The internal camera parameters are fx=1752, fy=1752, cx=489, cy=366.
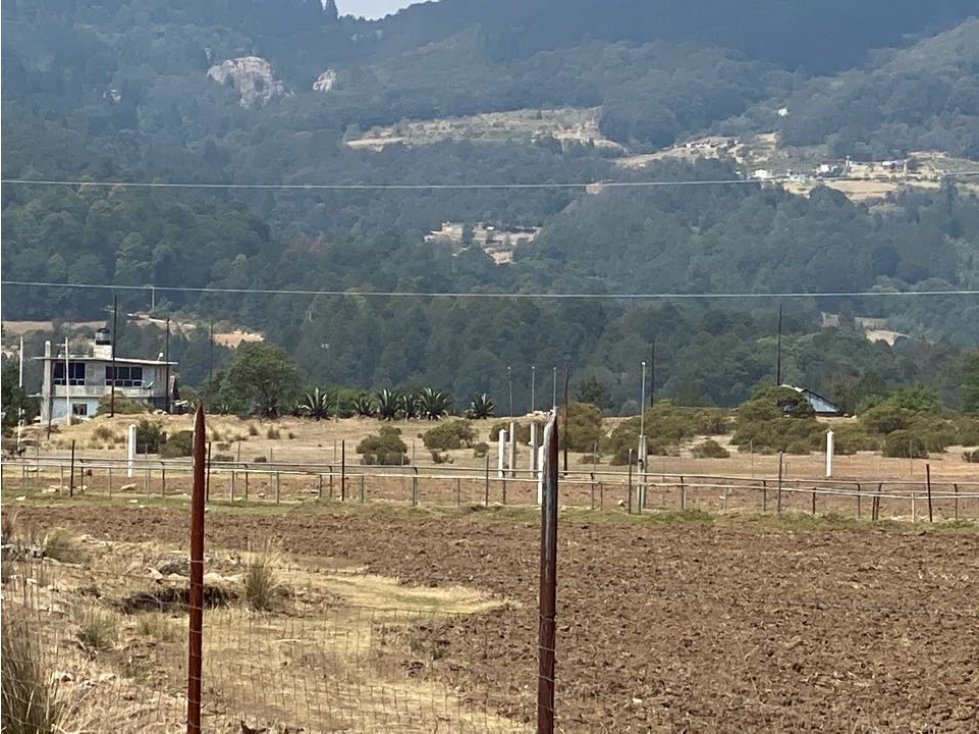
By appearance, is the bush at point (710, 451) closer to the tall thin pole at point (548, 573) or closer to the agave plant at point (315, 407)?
the agave plant at point (315, 407)

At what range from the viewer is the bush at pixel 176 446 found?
59.5 metres

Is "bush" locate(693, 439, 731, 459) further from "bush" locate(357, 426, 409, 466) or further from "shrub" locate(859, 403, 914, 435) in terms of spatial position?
"bush" locate(357, 426, 409, 466)

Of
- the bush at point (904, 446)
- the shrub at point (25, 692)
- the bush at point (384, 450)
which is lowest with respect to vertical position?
the shrub at point (25, 692)

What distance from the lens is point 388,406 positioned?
85125 mm

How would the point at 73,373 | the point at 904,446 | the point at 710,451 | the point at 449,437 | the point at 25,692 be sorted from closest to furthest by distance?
the point at 25,692 → the point at 904,446 → the point at 710,451 → the point at 449,437 → the point at 73,373

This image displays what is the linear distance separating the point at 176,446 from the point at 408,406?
25.5 meters

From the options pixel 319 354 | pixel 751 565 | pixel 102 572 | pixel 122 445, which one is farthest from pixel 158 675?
pixel 319 354

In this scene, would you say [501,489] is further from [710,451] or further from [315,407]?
[315,407]

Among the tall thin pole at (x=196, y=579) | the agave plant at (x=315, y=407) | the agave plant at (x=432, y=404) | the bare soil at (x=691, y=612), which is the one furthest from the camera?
the agave plant at (x=432, y=404)

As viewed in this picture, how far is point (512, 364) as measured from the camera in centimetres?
16125

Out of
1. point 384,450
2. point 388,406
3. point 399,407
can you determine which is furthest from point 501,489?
point 399,407

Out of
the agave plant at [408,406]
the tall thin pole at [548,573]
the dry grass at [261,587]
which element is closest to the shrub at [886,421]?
the agave plant at [408,406]

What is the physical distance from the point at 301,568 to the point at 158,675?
1052 centimetres

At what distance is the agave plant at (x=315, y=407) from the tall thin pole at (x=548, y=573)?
252 feet
